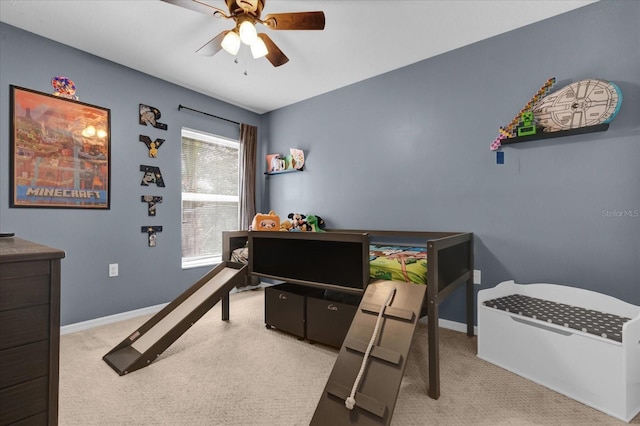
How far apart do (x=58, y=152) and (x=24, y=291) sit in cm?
216

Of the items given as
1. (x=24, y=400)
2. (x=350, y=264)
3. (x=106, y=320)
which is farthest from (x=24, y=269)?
(x=106, y=320)

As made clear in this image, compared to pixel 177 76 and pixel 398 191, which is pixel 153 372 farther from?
pixel 177 76

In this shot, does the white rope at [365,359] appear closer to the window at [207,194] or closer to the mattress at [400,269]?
the mattress at [400,269]

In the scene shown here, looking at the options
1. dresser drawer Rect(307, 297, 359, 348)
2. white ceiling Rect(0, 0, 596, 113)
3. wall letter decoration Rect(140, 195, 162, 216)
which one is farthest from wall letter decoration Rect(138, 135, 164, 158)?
dresser drawer Rect(307, 297, 359, 348)

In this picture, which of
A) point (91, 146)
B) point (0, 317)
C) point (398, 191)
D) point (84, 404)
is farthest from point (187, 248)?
point (0, 317)

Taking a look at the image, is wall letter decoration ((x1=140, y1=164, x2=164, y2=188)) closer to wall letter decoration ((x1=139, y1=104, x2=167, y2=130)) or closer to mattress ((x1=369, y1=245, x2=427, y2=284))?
wall letter decoration ((x1=139, y1=104, x2=167, y2=130))

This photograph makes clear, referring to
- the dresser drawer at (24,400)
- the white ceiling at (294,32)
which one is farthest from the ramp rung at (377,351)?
the white ceiling at (294,32)

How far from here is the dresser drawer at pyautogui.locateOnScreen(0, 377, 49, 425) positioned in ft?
2.60

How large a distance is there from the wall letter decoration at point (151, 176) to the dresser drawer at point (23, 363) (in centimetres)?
237

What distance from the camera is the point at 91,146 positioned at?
2.58 meters

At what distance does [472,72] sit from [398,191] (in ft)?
3.82

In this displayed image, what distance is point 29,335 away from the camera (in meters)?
0.82

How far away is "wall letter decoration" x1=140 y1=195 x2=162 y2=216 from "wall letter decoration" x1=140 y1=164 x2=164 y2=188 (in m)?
0.13

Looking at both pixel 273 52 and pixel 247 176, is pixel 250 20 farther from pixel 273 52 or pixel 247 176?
pixel 247 176
